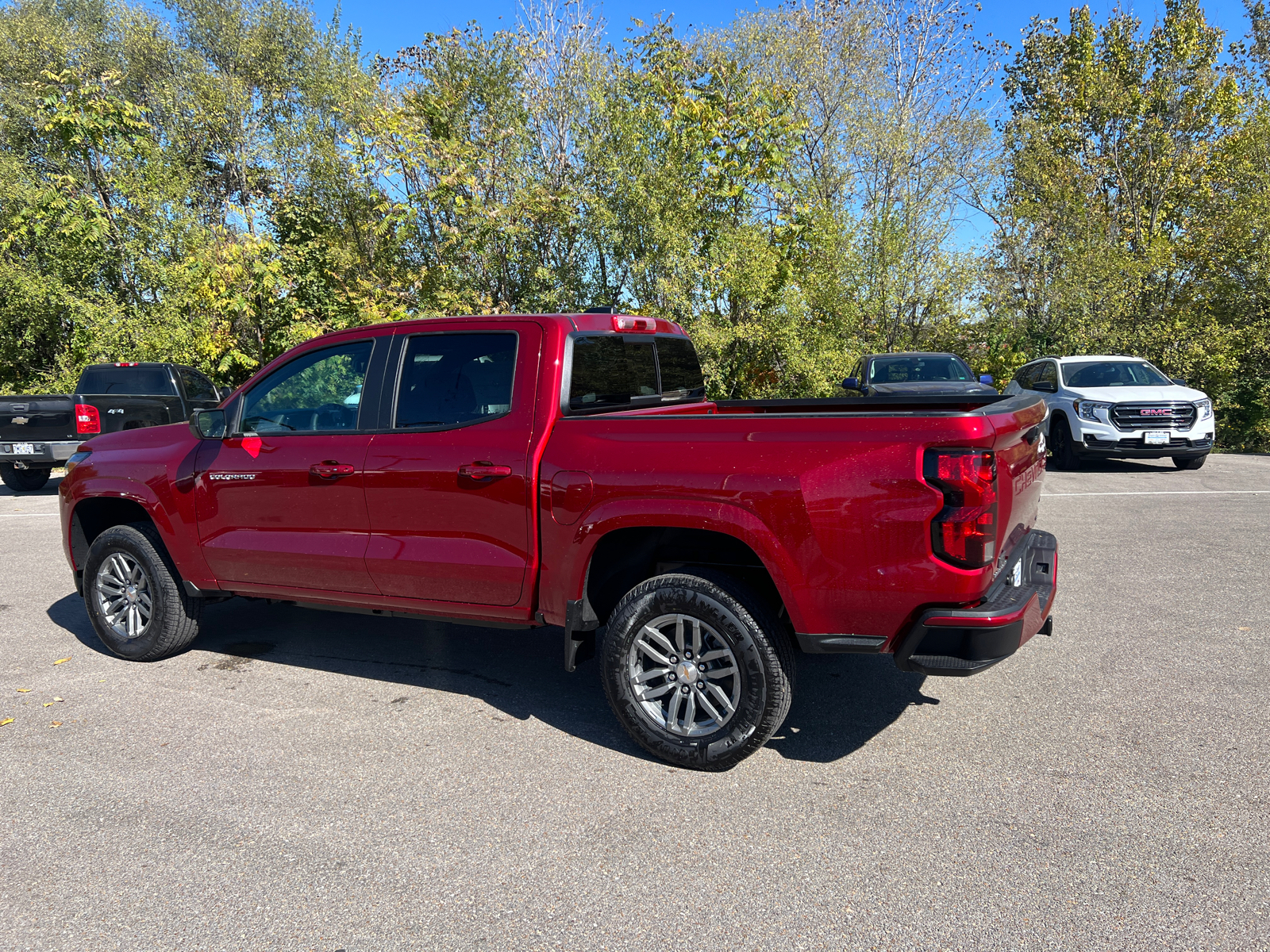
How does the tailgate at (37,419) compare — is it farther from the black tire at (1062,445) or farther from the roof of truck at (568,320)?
the black tire at (1062,445)

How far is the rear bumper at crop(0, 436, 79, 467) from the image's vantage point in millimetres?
12562

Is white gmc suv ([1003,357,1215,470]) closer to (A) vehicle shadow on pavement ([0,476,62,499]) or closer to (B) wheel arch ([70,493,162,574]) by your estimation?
(B) wheel arch ([70,493,162,574])

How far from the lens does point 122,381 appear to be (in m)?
14.0

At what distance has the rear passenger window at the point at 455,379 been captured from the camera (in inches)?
167

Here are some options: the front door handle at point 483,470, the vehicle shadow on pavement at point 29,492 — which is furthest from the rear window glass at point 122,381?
the front door handle at point 483,470

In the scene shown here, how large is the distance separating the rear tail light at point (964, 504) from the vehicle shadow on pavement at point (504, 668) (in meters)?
1.15

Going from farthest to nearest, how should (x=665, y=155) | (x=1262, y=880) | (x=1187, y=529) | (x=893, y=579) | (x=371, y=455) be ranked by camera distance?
(x=665, y=155) < (x=1187, y=529) < (x=371, y=455) < (x=893, y=579) < (x=1262, y=880)

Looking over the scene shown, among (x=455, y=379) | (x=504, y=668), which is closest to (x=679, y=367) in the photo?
(x=455, y=379)

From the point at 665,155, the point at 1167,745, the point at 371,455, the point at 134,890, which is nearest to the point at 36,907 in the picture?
the point at 134,890

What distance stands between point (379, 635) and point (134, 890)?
289 cm

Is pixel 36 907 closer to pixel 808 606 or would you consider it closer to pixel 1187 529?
pixel 808 606

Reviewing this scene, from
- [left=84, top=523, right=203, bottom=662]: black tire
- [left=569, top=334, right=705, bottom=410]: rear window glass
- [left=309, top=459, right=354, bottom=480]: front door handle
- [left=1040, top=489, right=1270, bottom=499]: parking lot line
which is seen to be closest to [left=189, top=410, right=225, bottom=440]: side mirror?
[left=309, top=459, right=354, bottom=480]: front door handle

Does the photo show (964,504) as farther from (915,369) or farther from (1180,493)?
(915,369)

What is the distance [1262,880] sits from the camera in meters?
2.78
